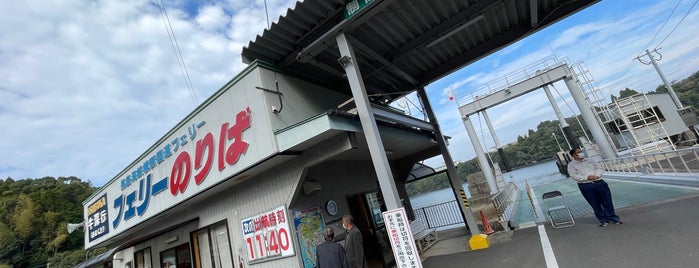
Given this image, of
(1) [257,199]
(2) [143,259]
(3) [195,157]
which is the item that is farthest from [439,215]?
(2) [143,259]

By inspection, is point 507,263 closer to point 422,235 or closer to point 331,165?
point 422,235

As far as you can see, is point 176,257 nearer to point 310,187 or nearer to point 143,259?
point 143,259

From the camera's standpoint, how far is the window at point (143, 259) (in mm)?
9806

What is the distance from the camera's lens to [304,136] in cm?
460

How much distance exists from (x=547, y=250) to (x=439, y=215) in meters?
5.95

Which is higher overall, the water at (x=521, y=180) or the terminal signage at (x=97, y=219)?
the terminal signage at (x=97, y=219)

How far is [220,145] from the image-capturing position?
5703mm

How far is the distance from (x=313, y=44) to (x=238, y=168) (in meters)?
2.81

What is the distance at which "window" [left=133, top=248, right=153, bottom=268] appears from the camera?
981 centimetres

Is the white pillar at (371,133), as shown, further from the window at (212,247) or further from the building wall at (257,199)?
the window at (212,247)

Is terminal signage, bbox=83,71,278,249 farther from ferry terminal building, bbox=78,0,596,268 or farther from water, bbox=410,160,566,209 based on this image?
water, bbox=410,160,566,209

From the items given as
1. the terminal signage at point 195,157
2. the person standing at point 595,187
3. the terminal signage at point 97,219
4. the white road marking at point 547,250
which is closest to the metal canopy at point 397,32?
the terminal signage at point 195,157

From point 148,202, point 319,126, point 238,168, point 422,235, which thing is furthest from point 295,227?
point 148,202

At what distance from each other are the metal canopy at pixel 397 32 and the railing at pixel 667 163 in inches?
164
